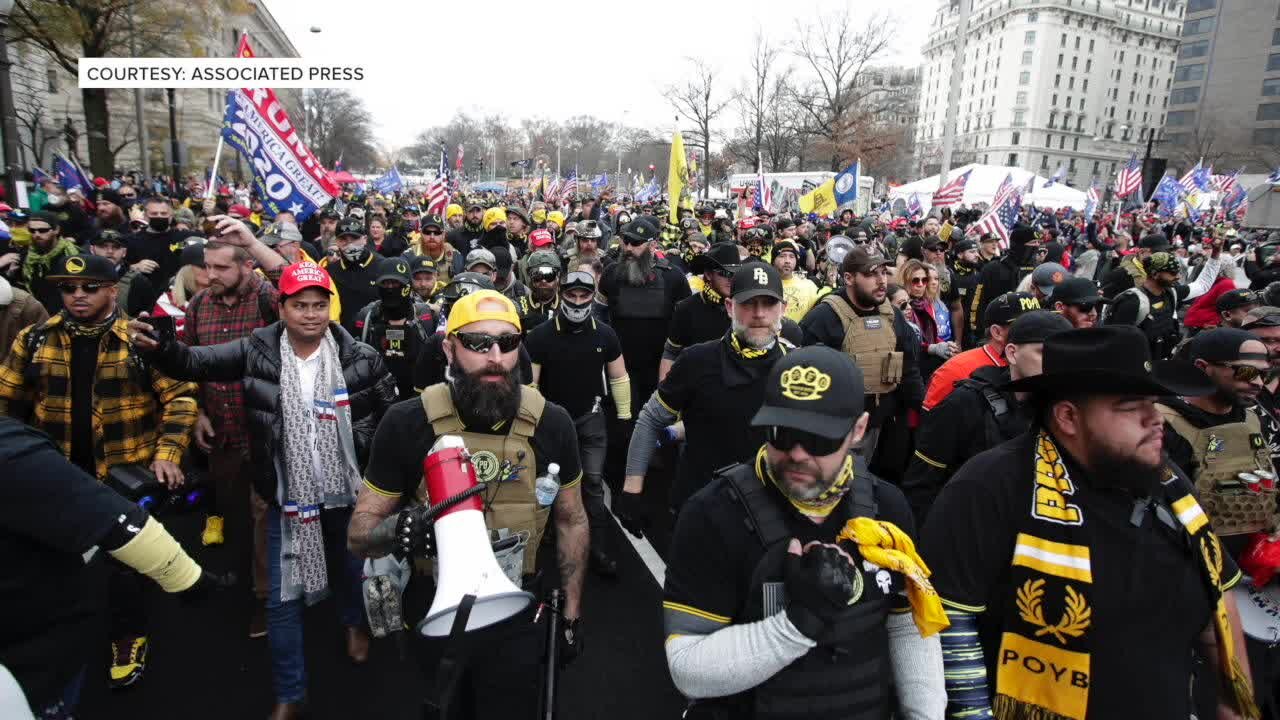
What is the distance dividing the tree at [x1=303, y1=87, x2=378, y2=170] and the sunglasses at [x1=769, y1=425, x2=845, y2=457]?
6725 centimetres

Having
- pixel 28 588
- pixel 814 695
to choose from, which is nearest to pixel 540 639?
pixel 814 695

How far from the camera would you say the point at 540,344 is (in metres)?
5.25

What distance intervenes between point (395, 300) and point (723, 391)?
261 cm

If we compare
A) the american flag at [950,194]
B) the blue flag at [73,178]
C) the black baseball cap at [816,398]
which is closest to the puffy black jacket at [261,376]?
the black baseball cap at [816,398]

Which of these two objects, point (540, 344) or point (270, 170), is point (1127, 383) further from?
point (270, 170)

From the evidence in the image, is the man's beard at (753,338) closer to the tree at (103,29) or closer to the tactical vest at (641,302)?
the tactical vest at (641,302)

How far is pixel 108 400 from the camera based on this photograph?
11.9ft

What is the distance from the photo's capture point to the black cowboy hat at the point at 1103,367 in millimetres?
1998

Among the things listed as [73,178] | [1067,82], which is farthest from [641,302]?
[1067,82]

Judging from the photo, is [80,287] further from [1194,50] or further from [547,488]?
[1194,50]

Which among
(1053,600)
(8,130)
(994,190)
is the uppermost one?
(994,190)

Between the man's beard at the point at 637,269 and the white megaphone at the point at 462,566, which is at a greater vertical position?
the man's beard at the point at 637,269

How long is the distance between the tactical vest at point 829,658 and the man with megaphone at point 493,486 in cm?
86

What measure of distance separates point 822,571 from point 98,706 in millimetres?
3890
